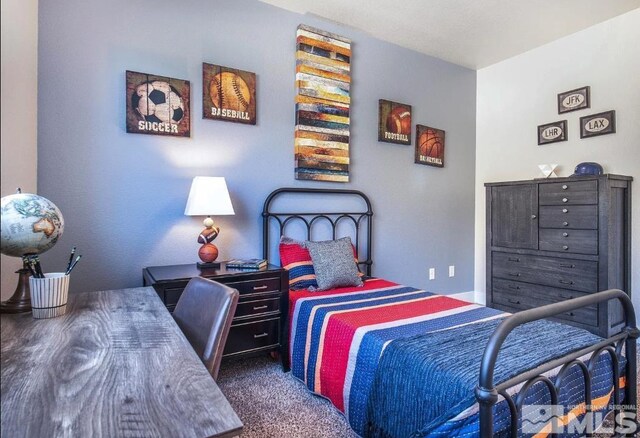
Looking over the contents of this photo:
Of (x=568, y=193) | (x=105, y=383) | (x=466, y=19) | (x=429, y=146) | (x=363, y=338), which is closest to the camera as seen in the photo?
(x=105, y=383)

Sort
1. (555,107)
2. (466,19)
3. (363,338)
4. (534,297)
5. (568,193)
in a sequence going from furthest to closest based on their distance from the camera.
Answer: (555,107), (534,297), (466,19), (568,193), (363,338)

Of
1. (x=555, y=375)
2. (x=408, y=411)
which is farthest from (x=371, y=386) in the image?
(x=555, y=375)

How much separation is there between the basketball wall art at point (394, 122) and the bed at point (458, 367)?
5.60 ft

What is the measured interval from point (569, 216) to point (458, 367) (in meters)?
2.23

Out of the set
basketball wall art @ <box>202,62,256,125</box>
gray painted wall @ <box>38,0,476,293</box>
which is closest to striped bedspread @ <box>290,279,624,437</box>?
gray painted wall @ <box>38,0,476,293</box>

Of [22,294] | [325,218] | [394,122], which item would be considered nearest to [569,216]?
[394,122]

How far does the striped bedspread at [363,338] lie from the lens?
1.31 meters

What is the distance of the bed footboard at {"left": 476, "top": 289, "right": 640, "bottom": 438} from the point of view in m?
0.97

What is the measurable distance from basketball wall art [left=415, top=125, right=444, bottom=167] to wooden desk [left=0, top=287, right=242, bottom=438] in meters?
3.04

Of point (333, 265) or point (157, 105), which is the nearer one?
point (157, 105)

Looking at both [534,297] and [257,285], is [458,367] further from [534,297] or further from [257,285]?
[534,297]

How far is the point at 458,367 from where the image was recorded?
125 cm

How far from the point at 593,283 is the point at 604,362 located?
1.60m

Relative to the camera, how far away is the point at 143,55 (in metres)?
2.27
